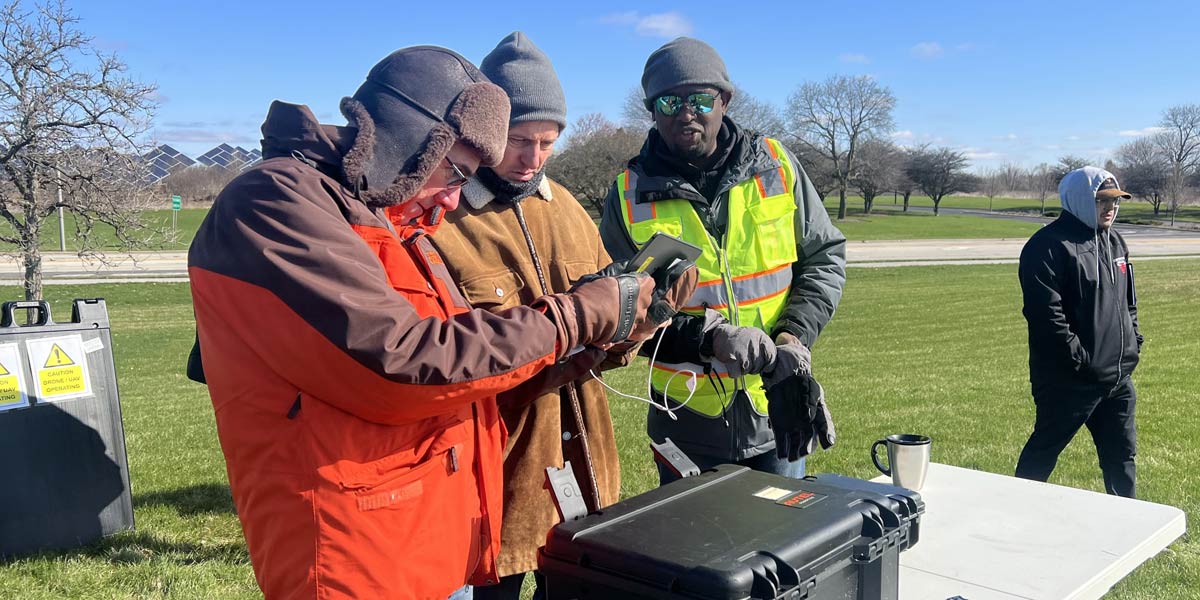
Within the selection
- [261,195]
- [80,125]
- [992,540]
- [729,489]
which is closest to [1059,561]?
[992,540]

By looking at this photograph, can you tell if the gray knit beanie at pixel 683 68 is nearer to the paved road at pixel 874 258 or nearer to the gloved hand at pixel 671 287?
the gloved hand at pixel 671 287

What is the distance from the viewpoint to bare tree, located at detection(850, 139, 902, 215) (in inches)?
2692

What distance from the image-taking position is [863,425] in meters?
7.34

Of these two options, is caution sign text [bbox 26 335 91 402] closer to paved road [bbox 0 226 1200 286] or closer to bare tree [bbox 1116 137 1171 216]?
paved road [bbox 0 226 1200 286]

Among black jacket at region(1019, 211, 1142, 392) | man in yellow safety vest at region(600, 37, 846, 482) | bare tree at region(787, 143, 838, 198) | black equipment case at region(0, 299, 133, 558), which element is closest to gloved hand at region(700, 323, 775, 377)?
man in yellow safety vest at region(600, 37, 846, 482)

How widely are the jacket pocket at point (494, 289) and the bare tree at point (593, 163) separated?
38222 mm

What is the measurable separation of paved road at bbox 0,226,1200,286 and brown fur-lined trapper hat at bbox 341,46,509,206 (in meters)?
22.8

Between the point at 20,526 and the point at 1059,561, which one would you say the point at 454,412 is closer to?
the point at 1059,561

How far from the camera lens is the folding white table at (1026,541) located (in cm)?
234

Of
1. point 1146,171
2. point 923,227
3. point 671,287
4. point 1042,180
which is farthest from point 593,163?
point 1042,180

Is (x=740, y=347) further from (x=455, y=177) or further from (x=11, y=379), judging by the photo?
(x=11, y=379)

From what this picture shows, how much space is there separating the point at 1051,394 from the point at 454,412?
4310mm


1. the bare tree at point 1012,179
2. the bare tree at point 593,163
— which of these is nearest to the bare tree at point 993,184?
the bare tree at point 1012,179

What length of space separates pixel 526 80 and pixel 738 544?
132 cm
